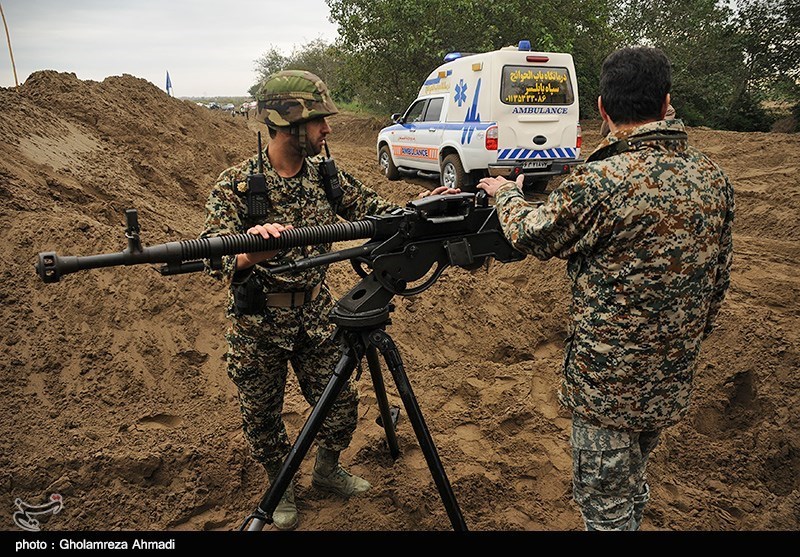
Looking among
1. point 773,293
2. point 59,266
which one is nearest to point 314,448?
point 59,266

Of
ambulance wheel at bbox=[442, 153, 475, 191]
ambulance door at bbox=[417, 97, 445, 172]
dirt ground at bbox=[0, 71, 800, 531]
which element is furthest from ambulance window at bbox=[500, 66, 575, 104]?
dirt ground at bbox=[0, 71, 800, 531]

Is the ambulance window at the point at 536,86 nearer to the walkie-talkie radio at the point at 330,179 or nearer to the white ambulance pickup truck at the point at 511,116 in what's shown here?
the white ambulance pickup truck at the point at 511,116

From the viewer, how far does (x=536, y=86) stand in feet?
27.4

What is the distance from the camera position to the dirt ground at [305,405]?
125 inches

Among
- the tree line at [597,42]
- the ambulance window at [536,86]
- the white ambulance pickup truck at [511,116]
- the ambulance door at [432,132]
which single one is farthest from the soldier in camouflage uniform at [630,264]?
Result: the tree line at [597,42]

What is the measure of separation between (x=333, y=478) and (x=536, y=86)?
7.10 meters

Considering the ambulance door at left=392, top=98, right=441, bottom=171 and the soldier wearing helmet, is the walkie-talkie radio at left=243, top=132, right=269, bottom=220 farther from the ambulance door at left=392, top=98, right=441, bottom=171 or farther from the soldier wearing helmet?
the ambulance door at left=392, top=98, right=441, bottom=171

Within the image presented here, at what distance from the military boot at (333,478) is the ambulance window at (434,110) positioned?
299 inches

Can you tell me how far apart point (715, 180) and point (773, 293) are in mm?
4363

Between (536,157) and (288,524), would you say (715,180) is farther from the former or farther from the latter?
(536,157)

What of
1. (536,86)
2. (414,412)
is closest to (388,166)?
(536,86)

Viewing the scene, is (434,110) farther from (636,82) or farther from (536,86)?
(636,82)

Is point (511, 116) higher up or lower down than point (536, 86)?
lower down

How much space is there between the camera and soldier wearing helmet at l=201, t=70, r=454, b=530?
251 centimetres
